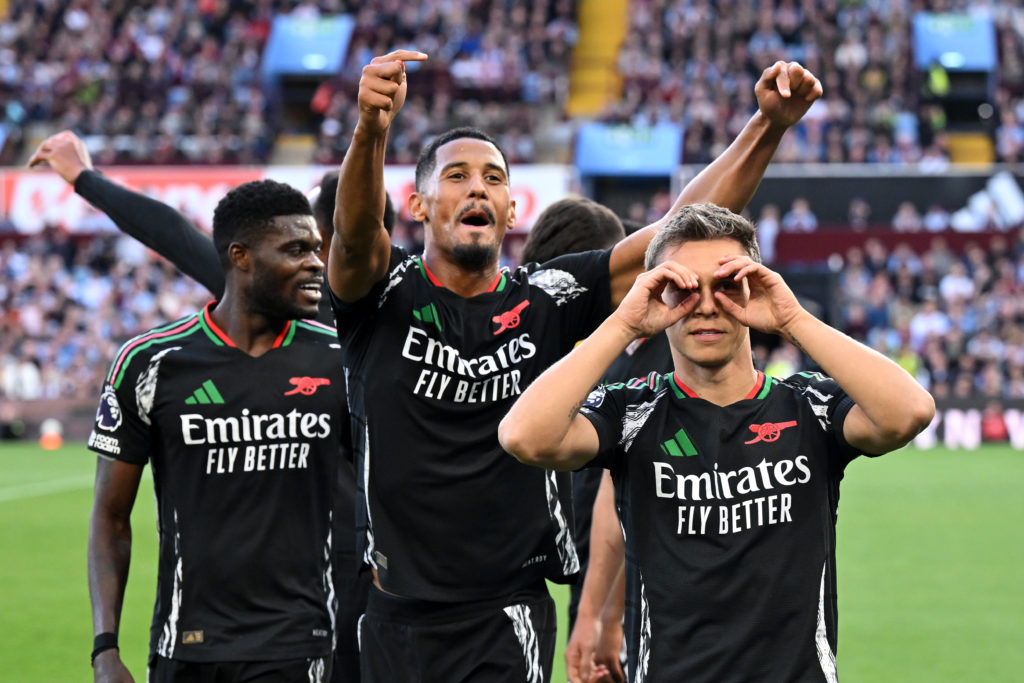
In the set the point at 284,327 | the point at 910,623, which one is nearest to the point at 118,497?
the point at 284,327

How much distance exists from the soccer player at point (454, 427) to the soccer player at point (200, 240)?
54 cm

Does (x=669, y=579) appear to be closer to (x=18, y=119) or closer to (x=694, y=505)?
(x=694, y=505)

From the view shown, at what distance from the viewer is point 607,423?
3.44 meters

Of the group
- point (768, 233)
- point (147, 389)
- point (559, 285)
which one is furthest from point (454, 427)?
point (768, 233)

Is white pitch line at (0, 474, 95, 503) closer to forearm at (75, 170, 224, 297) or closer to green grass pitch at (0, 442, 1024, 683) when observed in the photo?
green grass pitch at (0, 442, 1024, 683)

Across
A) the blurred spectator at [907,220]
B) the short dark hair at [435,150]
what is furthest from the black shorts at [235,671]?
the blurred spectator at [907,220]

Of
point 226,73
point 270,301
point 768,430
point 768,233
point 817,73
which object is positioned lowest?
point 768,430

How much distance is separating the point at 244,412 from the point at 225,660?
79 cm

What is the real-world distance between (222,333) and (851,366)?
2210 mm

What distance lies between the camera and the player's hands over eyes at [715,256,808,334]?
10.8 feet

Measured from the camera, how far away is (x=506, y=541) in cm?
398

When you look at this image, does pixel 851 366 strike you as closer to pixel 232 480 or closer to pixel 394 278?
pixel 394 278

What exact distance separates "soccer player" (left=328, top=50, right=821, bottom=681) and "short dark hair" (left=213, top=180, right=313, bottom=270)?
62cm

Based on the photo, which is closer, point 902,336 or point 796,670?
point 796,670
